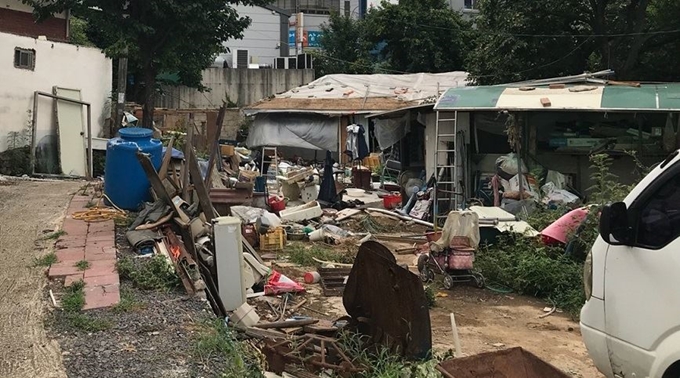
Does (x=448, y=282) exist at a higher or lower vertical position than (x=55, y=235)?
lower

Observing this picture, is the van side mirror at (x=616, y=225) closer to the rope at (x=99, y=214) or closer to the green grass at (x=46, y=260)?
the green grass at (x=46, y=260)

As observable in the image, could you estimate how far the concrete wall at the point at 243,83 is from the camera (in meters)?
31.2

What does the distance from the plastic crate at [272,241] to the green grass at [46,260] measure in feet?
14.3

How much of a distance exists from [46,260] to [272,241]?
466cm

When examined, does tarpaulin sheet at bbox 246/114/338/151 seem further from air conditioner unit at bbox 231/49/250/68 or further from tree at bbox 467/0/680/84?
air conditioner unit at bbox 231/49/250/68

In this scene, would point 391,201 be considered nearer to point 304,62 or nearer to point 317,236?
point 317,236

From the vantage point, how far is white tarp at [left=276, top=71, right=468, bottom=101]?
23.9 meters

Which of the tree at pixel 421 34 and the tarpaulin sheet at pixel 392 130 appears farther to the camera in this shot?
the tree at pixel 421 34

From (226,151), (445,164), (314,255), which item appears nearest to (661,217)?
(314,255)

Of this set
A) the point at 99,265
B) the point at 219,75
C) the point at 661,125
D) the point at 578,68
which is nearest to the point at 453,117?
the point at 661,125

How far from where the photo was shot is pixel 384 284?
4.92 metres

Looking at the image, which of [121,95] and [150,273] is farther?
[121,95]

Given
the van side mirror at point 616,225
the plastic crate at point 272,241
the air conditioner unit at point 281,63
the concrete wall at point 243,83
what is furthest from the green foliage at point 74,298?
the air conditioner unit at point 281,63

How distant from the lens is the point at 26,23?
1930 cm
